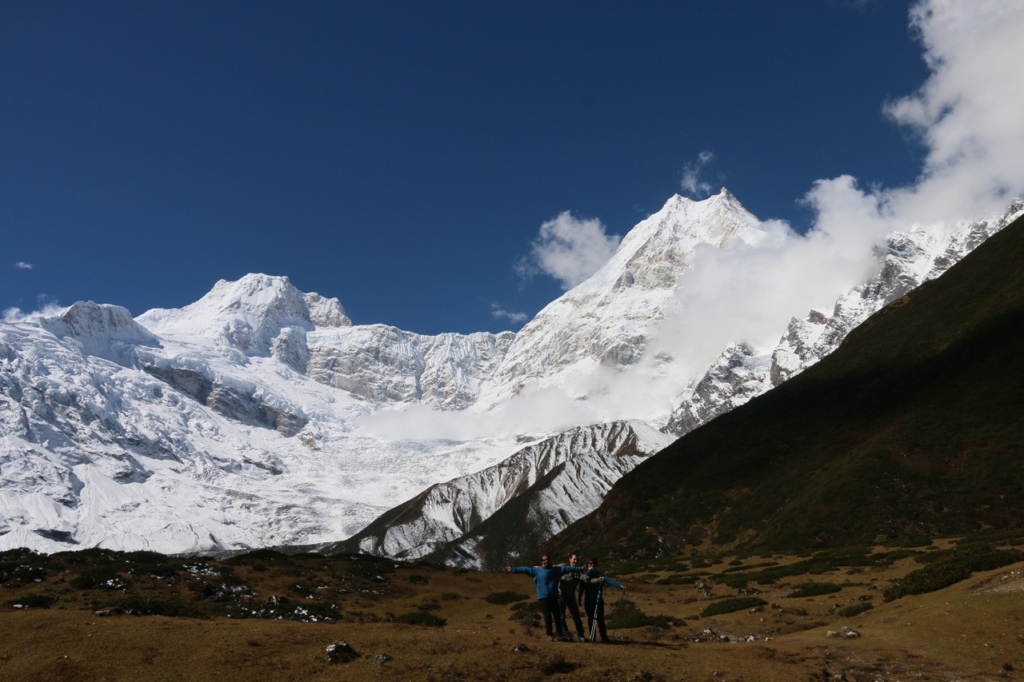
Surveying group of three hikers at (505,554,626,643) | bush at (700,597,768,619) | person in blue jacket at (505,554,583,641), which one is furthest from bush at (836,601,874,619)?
person in blue jacket at (505,554,583,641)

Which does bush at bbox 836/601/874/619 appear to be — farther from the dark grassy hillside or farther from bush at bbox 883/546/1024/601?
the dark grassy hillside

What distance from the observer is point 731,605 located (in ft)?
108

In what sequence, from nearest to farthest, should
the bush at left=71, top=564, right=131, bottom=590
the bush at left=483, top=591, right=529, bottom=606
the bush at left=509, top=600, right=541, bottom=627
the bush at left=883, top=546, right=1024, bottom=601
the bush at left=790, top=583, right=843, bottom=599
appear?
1. the bush at left=883, top=546, right=1024, bottom=601
2. the bush at left=509, top=600, right=541, bottom=627
3. the bush at left=71, top=564, right=131, bottom=590
4. the bush at left=790, top=583, right=843, bottom=599
5. the bush at left=483, top=591, right=529, bottom=606

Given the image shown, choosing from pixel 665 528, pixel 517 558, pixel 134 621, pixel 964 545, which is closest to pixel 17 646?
pixel 134 621

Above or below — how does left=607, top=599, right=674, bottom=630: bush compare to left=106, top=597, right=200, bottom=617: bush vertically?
below

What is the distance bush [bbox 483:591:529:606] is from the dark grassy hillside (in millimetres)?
38626

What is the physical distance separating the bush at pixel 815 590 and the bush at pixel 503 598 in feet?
49.5

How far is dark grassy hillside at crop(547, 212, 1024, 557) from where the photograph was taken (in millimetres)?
70375

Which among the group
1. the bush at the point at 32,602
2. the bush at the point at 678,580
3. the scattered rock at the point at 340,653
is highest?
the bush at the point at 32,602

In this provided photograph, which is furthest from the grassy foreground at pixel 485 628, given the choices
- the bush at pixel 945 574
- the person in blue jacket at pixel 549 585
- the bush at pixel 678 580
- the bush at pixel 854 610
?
the bush at pixel 678 580

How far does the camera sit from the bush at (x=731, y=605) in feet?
107

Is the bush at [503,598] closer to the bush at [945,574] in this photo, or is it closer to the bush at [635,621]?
the bush at [635,621]

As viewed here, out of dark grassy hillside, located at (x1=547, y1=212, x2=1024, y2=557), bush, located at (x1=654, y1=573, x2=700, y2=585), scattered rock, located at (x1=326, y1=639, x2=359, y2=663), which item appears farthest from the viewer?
dark grassy hillside, located at (x1=547, y1=212, x2=1024, y2=557)

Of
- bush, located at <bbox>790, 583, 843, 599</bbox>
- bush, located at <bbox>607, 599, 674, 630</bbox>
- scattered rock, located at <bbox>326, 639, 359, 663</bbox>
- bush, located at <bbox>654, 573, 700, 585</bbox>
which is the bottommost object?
bush, located at <bbox>790, 583, 843, 599</bbox>
